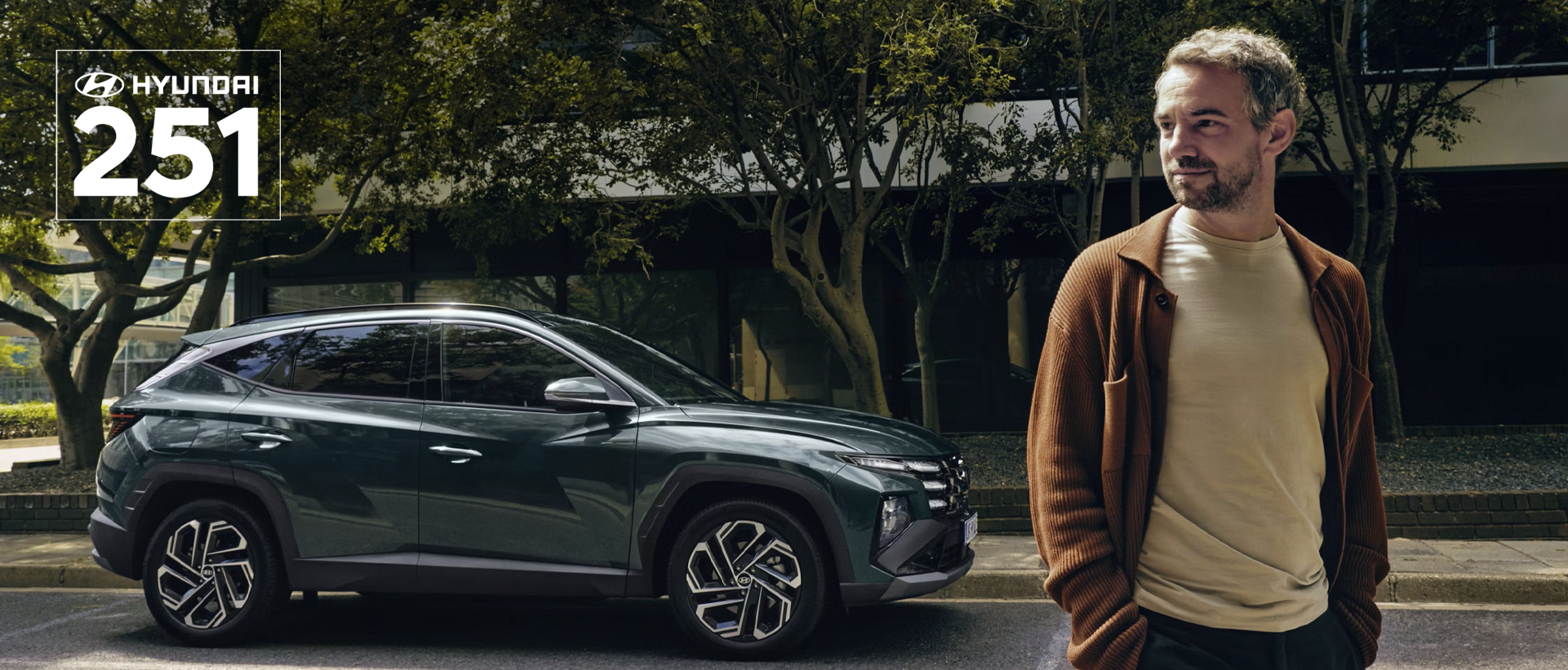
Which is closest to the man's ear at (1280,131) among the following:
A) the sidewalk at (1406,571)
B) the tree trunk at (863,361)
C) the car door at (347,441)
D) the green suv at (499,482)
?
the green suv at (499,482)

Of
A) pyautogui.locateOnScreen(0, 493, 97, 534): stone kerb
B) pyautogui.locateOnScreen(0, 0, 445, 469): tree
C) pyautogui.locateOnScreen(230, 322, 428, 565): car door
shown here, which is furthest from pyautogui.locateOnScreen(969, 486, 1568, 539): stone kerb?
pyautogui.locateOnScreen(0, 493, 97, 534): stone kerb

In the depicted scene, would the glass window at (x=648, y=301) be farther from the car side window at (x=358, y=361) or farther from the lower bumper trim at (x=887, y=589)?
the lower bumper trim at (x=887, y=589)

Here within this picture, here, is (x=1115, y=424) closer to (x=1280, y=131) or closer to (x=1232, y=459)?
(x=1232, y=459)

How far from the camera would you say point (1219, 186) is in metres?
2.06

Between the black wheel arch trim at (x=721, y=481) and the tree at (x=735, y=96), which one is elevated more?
the tree at (x=735, y=96)

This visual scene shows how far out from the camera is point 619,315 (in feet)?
51.8

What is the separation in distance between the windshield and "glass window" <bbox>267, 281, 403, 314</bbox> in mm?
10554

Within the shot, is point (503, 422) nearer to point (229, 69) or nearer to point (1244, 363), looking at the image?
point (1244, 363)

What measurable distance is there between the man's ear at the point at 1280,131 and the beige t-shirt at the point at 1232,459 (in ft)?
0.67

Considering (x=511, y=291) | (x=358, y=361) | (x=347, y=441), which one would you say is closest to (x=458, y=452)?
(x=347, y=441)

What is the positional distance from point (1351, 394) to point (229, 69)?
39.9ft

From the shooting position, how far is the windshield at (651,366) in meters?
6.09

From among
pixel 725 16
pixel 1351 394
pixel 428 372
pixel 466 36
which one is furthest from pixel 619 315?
pixel 1351 394

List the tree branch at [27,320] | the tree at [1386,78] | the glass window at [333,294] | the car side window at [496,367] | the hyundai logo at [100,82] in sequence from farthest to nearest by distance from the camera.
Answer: the glass window at [333,294] → the tree branch at [27,320] → the hyundai logo at [100,82] → the tree at [1386,78] → the car side window at [496,367]
